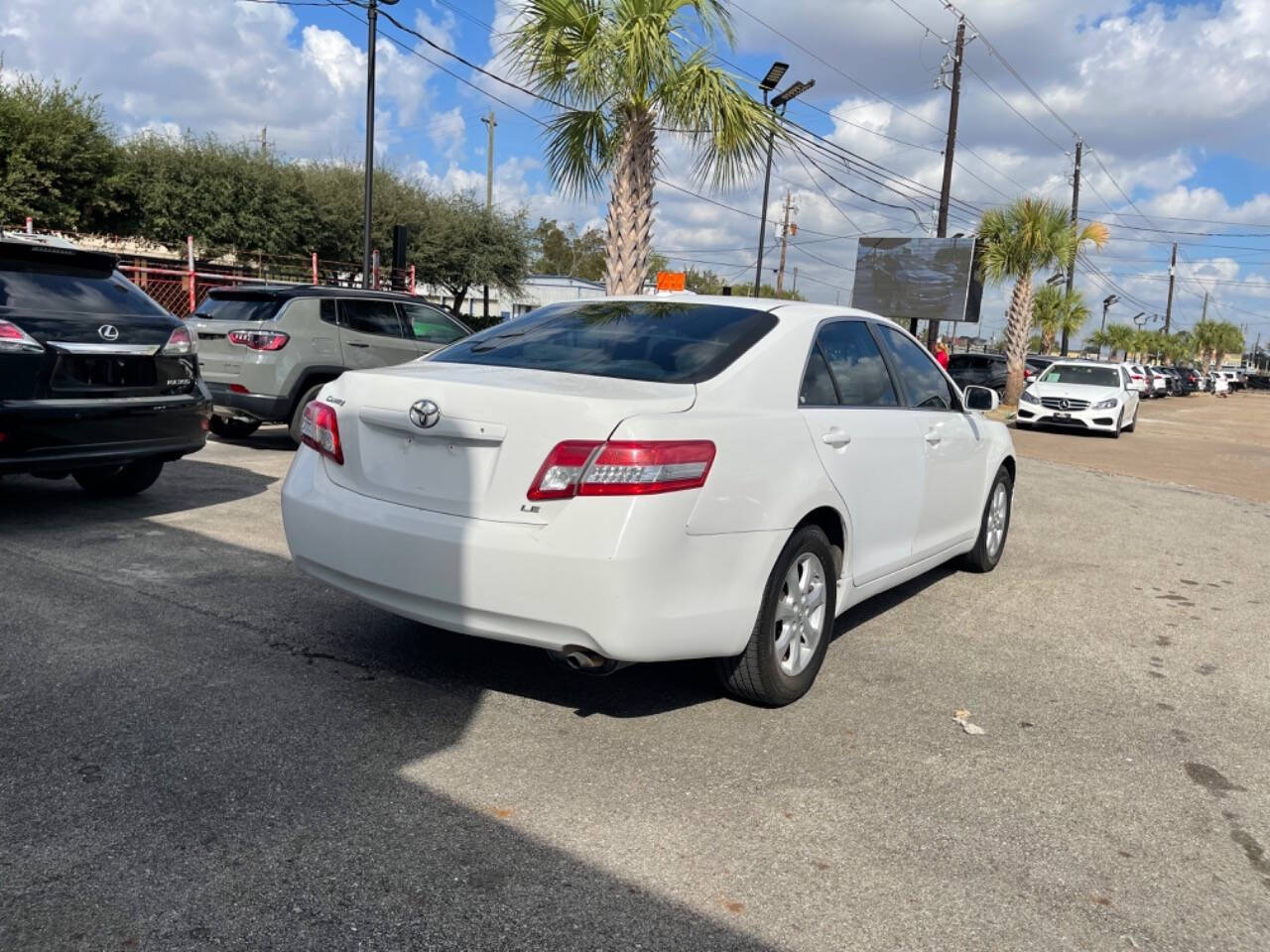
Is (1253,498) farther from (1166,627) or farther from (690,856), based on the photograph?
(690,856)

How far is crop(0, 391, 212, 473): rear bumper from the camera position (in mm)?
5664

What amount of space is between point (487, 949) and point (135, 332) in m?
5.23

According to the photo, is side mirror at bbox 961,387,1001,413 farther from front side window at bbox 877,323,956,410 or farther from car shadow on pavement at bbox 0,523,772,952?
car shadow on pavement at bbox 0,523,772,952

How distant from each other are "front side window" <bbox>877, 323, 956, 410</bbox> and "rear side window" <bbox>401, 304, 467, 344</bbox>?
6.35 meters

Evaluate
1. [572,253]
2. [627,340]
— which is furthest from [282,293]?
[572,253]

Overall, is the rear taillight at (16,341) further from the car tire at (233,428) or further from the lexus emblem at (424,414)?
the car tire at (233,428)

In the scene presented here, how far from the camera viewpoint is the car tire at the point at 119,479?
7.14m

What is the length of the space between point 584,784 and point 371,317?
314 inches

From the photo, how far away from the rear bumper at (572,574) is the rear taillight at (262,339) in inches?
245

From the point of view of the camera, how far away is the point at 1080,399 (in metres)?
20.6

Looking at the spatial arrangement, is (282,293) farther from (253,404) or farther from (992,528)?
(992,528)

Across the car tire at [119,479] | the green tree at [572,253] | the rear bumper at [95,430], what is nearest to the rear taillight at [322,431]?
the rear bumper at [95,430]

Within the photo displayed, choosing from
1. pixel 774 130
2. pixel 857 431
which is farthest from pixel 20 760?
pixel 774 130

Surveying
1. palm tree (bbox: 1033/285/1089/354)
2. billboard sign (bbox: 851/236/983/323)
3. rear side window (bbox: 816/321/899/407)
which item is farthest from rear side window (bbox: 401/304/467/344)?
palm tree (bbox: 1033/285/1089/354)
